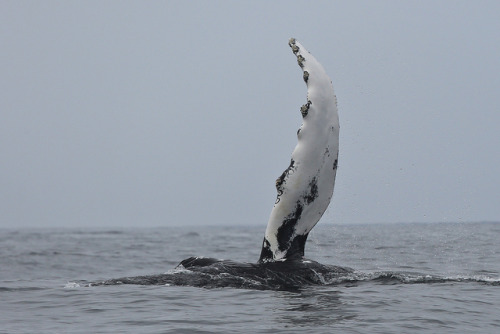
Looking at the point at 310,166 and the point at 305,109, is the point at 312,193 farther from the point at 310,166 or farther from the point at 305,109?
the point at 305,109

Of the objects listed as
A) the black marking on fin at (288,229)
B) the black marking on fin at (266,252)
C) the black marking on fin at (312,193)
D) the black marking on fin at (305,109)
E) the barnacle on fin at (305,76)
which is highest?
the barnacle on fin at (305,76)

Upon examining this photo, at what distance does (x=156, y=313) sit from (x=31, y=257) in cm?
1553

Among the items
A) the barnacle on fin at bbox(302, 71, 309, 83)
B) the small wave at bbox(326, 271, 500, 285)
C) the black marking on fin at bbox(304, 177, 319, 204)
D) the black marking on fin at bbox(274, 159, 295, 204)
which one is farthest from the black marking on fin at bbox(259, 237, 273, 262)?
the barnacle on fin at bbox(302, 71, 309, 83)

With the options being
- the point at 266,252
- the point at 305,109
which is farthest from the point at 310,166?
the point at 266,252

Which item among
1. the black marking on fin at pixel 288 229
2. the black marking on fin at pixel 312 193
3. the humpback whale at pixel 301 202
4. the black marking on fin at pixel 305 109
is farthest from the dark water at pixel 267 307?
the black marking on fin at pixel 305 109

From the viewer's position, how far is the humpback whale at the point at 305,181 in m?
9.16

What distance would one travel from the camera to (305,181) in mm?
9234

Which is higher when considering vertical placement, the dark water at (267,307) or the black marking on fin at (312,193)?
the black marking on fin at (312,193)

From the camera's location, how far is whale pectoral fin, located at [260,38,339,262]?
30.0ft

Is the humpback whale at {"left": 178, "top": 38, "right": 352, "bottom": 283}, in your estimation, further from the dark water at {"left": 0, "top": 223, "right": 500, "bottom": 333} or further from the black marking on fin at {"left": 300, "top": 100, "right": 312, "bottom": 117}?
the dark water at {"left": 0, "top": 223, "right": 500, "bottom": 333}

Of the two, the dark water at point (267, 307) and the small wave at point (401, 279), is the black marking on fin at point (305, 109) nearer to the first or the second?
the dark water at point (267, 307)

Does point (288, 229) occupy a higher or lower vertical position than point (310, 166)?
lower

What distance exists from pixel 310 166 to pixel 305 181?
0.62 feet

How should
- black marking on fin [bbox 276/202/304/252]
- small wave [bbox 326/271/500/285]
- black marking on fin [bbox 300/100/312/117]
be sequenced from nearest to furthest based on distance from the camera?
1. black marking on fin [bbox 300/100/312/117]
2. black marking on fin [bbox 276/202/304/252]
3. small wave [bbox 326/271/500/285]
